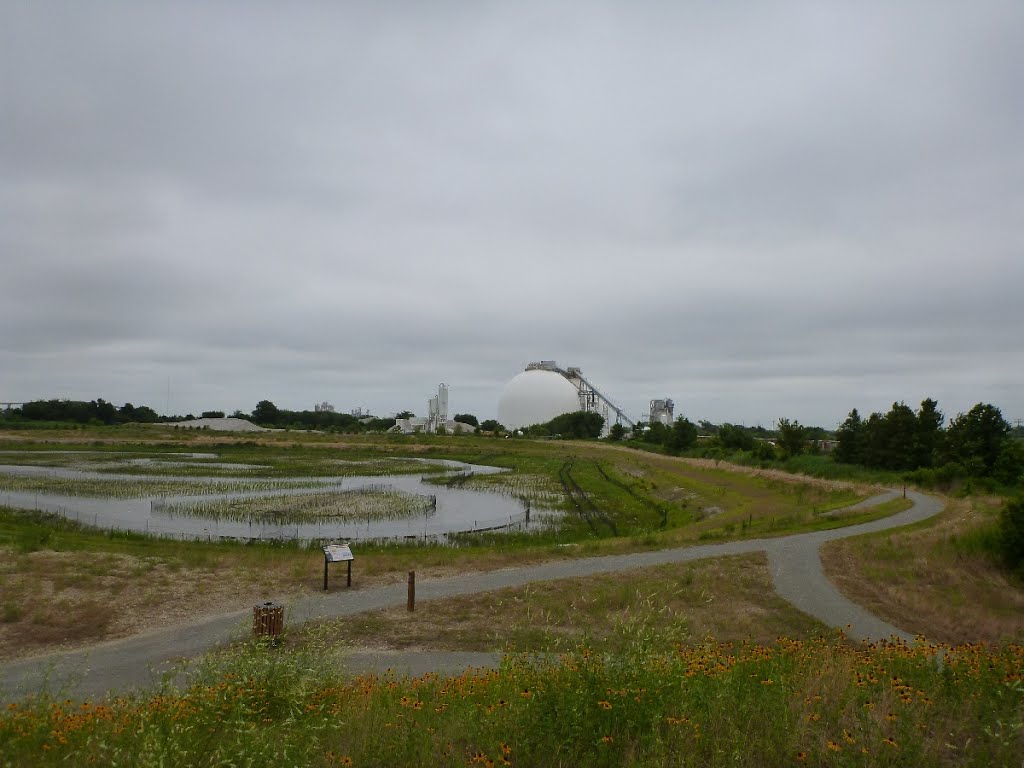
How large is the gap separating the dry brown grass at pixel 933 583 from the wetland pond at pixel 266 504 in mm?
13166

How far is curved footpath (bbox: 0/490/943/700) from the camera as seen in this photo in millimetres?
9727

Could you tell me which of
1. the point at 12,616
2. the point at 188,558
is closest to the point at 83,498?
the point at 188,558

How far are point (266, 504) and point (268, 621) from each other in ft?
75.2

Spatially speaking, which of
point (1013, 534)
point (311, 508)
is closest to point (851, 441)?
point (1013, 534)

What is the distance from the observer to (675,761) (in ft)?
15.9

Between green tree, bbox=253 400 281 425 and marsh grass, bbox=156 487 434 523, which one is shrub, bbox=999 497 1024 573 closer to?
marsh grass, bbox=156 487 434 523

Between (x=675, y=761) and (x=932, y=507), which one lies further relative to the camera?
(x=932, y=507)

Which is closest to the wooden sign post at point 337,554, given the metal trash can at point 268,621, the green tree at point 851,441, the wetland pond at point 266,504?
the metal trash can at point 268,621

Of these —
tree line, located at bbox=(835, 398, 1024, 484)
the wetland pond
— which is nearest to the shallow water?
the wetland pond

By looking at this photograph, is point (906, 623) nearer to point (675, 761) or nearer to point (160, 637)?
point (675, 761)

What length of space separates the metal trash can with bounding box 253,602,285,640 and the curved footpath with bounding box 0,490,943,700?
30 cm

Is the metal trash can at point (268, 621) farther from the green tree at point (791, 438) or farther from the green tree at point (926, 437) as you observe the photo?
the green tree at point (791, 438)

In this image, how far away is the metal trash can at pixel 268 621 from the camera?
11.2 m

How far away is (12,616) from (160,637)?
3459 millimetres
